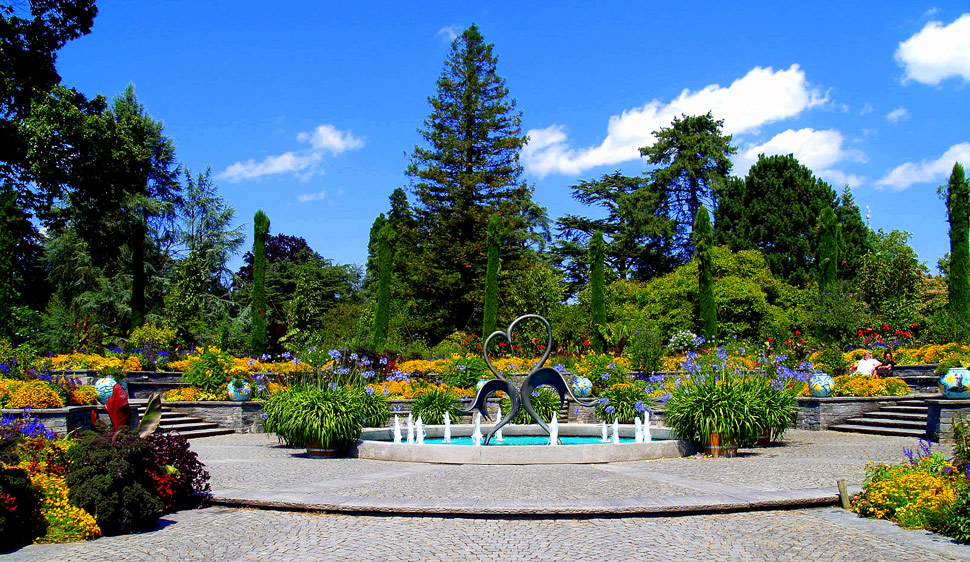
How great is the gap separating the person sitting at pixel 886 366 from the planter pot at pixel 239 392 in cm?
1483

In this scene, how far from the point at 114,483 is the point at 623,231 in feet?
Result: 125

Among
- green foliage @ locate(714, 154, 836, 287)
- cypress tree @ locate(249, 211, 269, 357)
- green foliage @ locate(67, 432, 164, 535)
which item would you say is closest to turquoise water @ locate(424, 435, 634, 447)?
green foliage @ locate(67, 432, 164, 535)

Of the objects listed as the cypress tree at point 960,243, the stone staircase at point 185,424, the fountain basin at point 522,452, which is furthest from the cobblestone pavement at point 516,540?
the cypress tree at point 960,243

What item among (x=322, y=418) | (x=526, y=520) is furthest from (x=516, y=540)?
(x=322, y=418)

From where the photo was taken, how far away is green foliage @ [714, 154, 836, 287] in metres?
36.7

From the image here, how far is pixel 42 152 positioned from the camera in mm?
22672

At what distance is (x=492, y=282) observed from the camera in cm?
2783

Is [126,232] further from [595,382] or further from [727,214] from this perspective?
[727,214]

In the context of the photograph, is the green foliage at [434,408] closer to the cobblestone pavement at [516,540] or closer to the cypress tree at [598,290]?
the cobblestone pavement at [516,540]

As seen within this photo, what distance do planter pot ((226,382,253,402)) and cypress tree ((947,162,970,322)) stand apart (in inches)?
884

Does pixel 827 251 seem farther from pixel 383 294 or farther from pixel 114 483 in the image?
pixel 114 483

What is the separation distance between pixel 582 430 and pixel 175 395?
9.20 meters

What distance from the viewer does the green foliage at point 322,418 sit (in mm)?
10812

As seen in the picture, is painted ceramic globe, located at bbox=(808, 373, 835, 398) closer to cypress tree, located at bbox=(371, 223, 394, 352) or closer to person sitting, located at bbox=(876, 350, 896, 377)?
person sitting, located at bbox=(876, 350, 896, 377)
